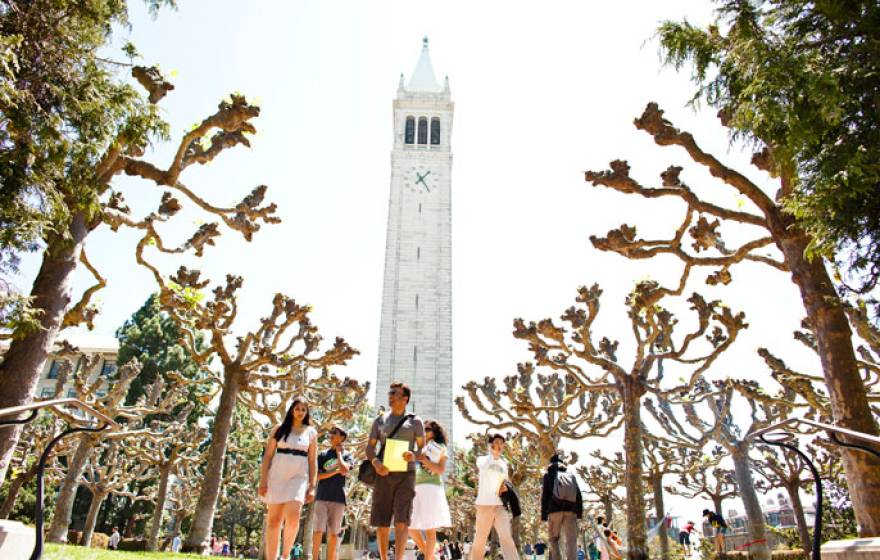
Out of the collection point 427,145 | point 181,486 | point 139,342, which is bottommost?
point 181,486

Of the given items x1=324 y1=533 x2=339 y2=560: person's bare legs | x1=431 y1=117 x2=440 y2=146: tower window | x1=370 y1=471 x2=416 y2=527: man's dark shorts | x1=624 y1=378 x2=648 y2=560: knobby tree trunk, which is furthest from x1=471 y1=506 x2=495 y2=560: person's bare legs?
x1=431 y1=117 x2=440 y2=146: tower window

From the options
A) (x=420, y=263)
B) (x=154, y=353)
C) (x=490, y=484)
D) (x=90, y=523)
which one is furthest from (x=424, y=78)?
(x=490, y=484)

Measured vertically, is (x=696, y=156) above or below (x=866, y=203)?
above

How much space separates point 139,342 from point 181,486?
10490 mm

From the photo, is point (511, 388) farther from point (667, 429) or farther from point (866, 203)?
point (866, 203)

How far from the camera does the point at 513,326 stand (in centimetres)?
1494

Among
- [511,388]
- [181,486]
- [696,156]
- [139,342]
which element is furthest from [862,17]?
[139,342]

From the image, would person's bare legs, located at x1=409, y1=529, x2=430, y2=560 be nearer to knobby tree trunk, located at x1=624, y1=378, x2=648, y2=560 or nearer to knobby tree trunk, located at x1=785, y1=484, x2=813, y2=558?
knobby tree trunk, located at x1=624, y1=378, x2=648, y2=560

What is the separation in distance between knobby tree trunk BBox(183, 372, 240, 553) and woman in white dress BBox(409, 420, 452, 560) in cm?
653

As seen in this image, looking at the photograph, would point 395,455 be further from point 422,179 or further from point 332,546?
point 422,179

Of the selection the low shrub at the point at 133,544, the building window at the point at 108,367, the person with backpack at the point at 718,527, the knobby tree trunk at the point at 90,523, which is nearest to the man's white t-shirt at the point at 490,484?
the person with backpack at the point at 718,527

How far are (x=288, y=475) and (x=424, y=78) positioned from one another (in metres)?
57.7

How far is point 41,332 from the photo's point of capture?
642 centimetres

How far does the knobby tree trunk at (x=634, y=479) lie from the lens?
10387 millimetres
